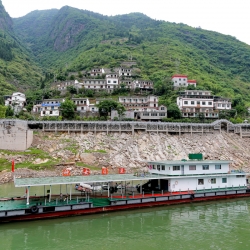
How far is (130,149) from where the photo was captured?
2092 inches

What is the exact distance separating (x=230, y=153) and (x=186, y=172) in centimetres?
2933

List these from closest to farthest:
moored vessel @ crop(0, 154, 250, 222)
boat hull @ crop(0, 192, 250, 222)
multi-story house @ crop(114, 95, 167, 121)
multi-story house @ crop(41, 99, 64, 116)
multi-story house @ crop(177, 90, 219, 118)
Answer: boat hull @ crop(0, 192, 250, 222), moored vessel @ crop(0, 154, 250, 222), multi-story house @ crop(114, 95, 167, 121), multi-story house @ crop(41, 99, 64, 116), multi-story house @ crop(177, 90, 219, 118)

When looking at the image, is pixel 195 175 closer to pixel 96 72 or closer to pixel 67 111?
pixel 67 111

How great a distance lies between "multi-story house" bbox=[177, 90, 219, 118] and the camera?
73.7m

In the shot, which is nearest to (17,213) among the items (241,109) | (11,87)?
(241,109)

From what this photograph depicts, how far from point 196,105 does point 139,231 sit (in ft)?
191

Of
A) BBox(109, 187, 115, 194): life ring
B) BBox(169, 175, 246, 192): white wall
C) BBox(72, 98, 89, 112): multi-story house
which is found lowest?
BBox(109, 187, 115, 194): life ring

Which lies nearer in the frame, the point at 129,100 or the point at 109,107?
the point at 109,107

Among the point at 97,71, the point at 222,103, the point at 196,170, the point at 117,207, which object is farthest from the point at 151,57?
the point at 117,207

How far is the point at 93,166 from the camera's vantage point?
47.6m

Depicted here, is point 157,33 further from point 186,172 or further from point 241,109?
point 186,172

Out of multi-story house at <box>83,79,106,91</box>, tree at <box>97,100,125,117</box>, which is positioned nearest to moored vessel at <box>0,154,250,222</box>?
tree at <box>97,100,125,117</box>

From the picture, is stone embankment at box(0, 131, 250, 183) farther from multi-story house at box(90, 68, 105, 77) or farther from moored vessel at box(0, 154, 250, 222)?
multi-story house at box(90, 68, 105, 77)

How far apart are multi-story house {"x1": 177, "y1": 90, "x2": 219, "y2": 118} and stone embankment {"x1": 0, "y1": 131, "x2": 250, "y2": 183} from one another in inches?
482
